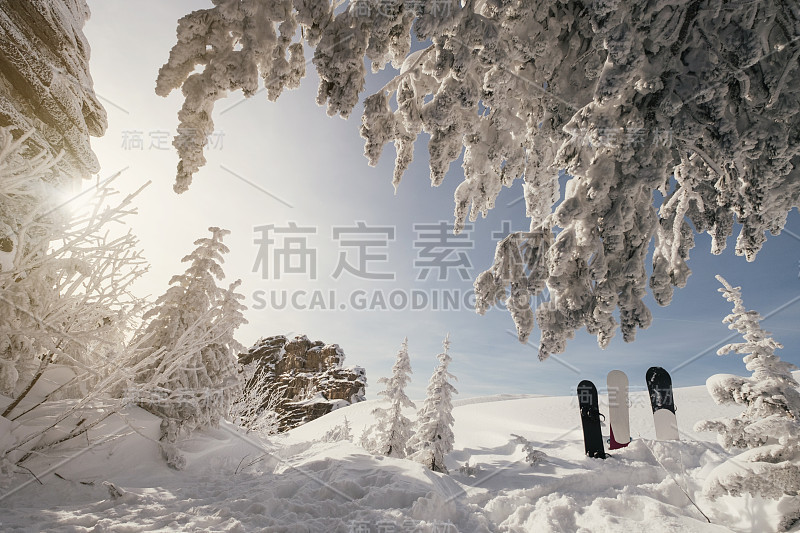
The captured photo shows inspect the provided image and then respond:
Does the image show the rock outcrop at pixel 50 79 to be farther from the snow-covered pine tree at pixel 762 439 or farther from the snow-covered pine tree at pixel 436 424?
the snow-covered pine tree at pixel 436 424

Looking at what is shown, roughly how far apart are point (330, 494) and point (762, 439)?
17.2ft

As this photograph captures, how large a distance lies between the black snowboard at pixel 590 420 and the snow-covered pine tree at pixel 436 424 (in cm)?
402

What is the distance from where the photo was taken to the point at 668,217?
313 centimetres

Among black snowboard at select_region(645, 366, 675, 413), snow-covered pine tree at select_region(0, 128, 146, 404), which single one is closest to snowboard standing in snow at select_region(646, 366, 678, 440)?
black snowboard at select_region(645, 366, 675, 413)

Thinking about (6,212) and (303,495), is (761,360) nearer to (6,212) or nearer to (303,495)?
(303,495)

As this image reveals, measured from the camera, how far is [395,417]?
1195cm

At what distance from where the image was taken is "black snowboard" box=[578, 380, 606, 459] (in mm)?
9602

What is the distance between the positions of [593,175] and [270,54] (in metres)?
2.38

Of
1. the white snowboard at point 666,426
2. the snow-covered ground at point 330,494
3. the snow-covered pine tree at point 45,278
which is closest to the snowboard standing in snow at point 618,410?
the white snowboard at point 666,426

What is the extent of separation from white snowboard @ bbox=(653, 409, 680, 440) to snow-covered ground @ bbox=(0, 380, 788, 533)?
207 centimetres

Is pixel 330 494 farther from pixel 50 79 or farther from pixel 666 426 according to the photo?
pixel 666 426

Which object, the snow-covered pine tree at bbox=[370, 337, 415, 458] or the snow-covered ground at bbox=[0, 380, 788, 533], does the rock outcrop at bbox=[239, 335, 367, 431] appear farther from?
the snow-covered ground at bbox=[0, 380, 788, 533]

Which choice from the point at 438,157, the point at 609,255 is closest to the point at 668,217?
the point at 609,255

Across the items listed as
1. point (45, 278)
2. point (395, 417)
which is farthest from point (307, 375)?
point (45, 278)
